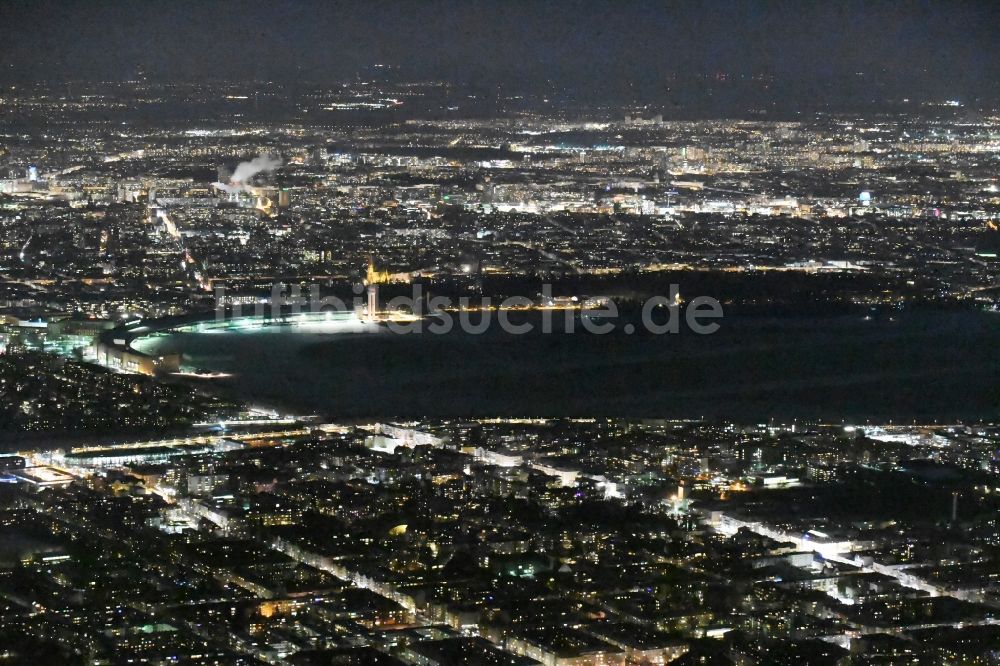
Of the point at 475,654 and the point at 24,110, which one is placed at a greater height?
the point at 24,110

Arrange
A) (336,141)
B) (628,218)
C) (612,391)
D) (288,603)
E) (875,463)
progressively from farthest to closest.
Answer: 1. (336,141)
2. (628,218)
3. (612,391)
4. (875,463)
5. (288,603)

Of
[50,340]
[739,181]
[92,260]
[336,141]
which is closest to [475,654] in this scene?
[50,340]

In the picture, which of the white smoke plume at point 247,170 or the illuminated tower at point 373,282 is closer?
the illuminated tower at point 373,282

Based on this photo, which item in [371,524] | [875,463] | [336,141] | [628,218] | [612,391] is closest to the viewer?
[371,524]

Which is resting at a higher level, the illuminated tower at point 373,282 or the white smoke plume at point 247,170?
the white smoke plume at point 247,170

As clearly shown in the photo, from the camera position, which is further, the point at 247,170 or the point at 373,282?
the point at 247,170

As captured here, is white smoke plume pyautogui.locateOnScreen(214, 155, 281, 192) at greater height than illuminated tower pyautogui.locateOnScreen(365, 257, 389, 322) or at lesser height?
greater

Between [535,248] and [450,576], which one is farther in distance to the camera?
[535,248]

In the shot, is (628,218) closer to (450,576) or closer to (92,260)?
(92,260)
